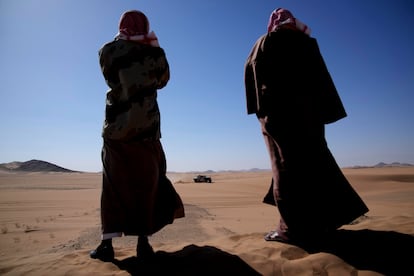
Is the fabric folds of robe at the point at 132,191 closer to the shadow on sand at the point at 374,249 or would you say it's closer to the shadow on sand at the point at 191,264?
the shadow on sand at the point at 191,264

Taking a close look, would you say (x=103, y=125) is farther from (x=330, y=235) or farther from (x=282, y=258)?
(x=330, y=235)

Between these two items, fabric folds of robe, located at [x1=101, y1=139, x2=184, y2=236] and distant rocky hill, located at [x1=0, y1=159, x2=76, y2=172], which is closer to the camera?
fabric folds of robe, located at [x1=101, y1=139, x2=184, y2=236]

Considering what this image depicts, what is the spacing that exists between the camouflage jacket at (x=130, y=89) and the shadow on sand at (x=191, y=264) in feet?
3.62

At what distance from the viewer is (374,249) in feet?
7.83

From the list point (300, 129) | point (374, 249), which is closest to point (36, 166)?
point (300, 129)

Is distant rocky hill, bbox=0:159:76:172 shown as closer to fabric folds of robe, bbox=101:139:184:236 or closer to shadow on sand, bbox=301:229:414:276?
fabric folds of robe, bbox=101:139:184:236

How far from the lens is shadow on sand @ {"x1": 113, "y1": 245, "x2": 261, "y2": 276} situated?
228 centimetres

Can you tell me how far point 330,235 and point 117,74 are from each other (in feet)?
8.25

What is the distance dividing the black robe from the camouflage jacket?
1039mm

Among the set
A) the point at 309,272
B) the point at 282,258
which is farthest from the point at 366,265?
the point at 282,258

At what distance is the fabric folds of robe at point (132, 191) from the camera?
8.66 feet

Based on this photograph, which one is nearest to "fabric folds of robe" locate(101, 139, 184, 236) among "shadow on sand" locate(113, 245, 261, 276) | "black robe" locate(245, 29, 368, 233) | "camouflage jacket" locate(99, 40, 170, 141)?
"camouflage jacket" locate(99, 40, 170, 141)

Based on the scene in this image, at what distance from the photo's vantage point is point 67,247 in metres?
3.75

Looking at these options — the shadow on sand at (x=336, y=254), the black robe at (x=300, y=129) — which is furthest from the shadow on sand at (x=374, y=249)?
the black robe at (x=300, y=129)
